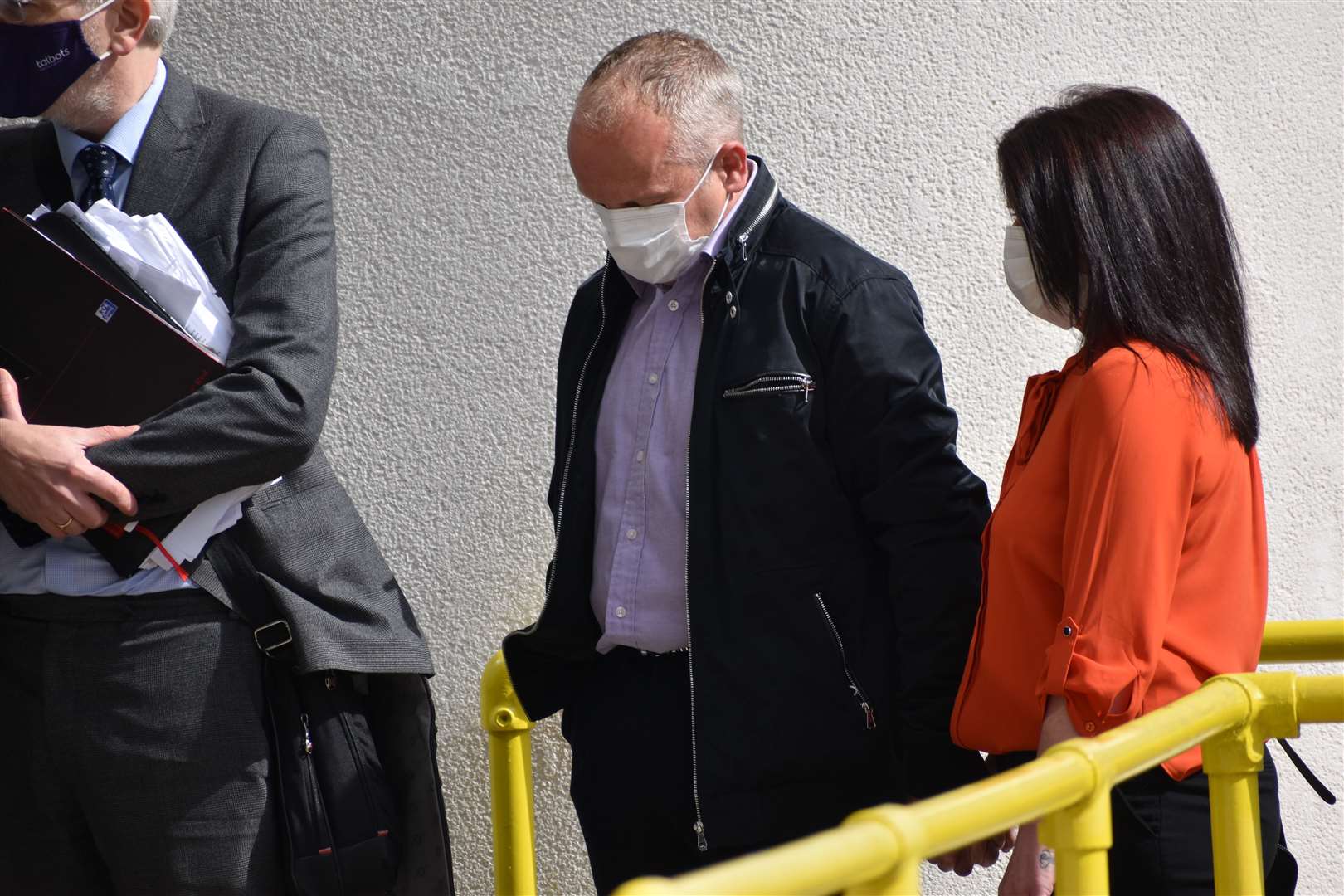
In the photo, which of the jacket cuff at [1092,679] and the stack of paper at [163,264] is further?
the stack of paper at [163,264]

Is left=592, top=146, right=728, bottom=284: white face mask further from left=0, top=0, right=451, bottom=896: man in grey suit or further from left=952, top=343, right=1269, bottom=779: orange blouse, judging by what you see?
left=952, top=343, right=1269, bottom=779: orange blouse

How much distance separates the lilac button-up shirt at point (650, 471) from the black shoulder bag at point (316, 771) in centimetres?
46

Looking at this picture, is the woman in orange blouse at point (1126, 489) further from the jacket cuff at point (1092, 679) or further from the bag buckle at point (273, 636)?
the bag buckle at point (273, 636)

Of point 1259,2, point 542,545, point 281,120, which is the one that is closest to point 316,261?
point 281,120

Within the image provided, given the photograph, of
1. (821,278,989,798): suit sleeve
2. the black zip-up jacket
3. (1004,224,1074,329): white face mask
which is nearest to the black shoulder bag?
the black zip-up jacket

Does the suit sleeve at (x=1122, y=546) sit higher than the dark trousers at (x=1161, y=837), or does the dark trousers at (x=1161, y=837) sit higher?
the suit sleeve at (x=1122, y=546)

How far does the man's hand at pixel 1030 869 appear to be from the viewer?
1968mm

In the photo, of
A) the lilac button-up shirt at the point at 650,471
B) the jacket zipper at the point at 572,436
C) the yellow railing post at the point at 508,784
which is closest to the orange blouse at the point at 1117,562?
the lilac button-up shirt at the point at 650,471

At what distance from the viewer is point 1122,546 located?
189 centimetres

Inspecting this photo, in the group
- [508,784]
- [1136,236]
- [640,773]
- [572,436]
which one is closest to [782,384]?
[572,436]

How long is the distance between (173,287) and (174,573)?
470mm

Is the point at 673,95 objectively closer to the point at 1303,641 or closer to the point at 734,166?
the point at 734,166

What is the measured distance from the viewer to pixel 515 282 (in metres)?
3.15

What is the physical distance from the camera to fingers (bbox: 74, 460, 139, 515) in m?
2.31
